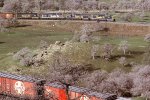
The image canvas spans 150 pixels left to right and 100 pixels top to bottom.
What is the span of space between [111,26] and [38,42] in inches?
877

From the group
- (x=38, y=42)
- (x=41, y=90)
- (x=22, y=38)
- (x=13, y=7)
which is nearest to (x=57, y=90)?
(x=41, y=90)

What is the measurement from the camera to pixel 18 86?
111ft

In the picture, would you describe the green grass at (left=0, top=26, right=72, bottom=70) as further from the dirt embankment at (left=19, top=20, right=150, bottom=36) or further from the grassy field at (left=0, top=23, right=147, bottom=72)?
the dirt embankment at (left=19, top=20, right=150, bottom=36)

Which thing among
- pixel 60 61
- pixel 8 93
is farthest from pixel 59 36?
pixel 8 93

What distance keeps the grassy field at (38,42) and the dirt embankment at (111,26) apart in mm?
2389

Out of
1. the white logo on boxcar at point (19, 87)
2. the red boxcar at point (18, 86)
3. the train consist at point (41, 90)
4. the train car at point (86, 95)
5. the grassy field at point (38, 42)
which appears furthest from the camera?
the grassy field at point (38, 42)

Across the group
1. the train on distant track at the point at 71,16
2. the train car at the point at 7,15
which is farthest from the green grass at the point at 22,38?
the train car at the point at 7,15

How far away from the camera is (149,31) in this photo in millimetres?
78562

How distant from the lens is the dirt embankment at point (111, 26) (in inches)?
3179

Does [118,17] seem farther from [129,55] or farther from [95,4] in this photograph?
[129,55]

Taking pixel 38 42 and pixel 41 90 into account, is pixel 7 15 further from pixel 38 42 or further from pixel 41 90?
pixel 41 90

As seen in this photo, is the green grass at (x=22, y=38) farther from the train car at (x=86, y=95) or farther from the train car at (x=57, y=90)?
the train car at (x=86, y=95)

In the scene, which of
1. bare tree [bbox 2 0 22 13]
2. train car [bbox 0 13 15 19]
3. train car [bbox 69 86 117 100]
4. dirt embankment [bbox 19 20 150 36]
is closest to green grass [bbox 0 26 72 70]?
dirt embankment [bbox 19 20 150 36]

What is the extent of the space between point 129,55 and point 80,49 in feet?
22.7
